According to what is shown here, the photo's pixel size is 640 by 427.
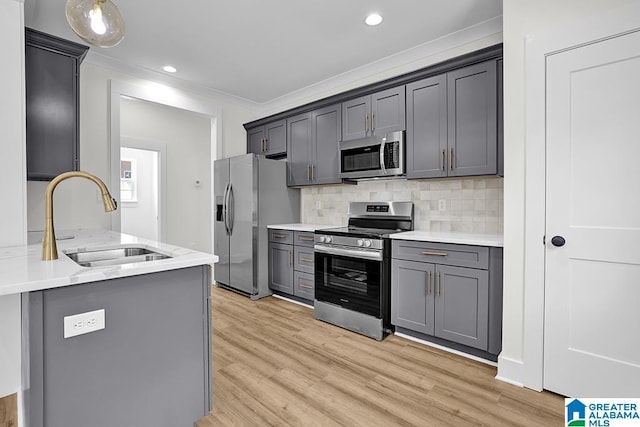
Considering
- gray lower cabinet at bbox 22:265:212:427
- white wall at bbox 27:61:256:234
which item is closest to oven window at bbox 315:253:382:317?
gray lower cabinet at bbox 22:265:212:427

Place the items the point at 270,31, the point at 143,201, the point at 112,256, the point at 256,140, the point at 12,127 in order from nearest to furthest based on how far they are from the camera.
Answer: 1. the point at 12,127
2. the point at 112,256
3. the point at 270,31
4. the point at 256,140
5. the point at 143,201

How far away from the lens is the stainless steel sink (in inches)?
71.2

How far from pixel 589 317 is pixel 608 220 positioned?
56 cm

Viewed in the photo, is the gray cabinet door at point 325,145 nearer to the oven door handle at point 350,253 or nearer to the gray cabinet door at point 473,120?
the oven door handle at point 350,253

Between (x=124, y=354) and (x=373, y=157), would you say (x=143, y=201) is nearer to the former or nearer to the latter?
(x=373, y=157)

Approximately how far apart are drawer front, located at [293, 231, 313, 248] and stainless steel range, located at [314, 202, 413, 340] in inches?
10.9

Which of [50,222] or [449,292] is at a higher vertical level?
[50,222]

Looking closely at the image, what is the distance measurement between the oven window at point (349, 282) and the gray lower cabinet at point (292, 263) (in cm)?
33

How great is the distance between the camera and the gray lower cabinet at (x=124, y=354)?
3.79ft

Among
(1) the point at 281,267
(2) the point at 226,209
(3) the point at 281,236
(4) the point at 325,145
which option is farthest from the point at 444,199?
(2) the point at 226,209

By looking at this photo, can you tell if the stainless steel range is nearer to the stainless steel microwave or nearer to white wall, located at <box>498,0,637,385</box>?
the stainless steel microwave

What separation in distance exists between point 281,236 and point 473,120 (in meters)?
2.42

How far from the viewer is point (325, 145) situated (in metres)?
3.74

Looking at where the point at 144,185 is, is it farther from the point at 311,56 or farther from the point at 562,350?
the point at 562,350
